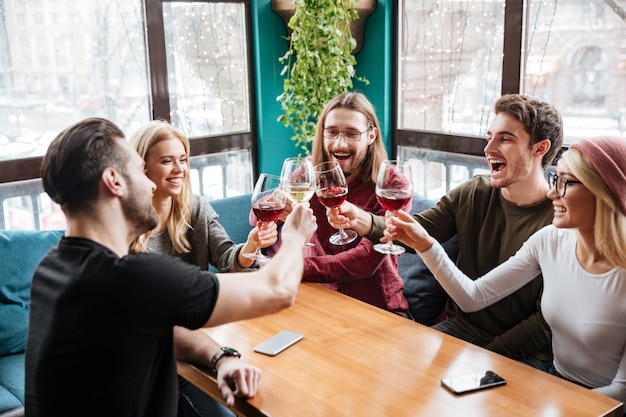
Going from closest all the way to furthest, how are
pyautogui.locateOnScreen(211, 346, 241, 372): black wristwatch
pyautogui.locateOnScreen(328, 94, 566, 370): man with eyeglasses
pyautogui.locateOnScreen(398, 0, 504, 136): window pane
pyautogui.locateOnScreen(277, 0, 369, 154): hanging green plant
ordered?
pyautogui.locateOnScreen(211, 346, 241, 372): black wristwatch, pyautogui.locateOnScreen(328, 94, 566, 370): man with eyeglasses, pyautogui.locateOnScreen(398, 0, 504, 136): window pane, pyautogui.locateOnScreen(277, 0, 369, 154): hanging green plant

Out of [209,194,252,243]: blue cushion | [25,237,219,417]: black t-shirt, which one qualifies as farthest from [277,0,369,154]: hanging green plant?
[25,237,219,417]: black t-shirt

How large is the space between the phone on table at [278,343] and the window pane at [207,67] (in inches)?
96.9

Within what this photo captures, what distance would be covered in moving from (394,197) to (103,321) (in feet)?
3.16

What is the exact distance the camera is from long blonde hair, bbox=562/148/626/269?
68.7 inches

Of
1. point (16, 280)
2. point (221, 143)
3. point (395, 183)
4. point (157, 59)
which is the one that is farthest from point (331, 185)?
point (221, 143)

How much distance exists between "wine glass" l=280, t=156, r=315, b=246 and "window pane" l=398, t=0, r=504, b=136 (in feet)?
6.88

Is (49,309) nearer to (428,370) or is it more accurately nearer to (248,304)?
(248,304)

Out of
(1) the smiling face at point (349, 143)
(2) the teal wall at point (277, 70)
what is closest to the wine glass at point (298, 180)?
(1) the smiling face at point (349, 143)

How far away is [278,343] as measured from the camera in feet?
5.58

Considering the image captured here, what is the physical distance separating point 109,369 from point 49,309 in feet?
0.51

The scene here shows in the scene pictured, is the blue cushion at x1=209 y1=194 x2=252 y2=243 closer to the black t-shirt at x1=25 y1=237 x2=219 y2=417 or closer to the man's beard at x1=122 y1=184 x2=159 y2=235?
the man's beard at x1=122 y1=184 x2=159 y2=235

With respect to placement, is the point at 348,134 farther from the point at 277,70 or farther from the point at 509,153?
the point at 277,70

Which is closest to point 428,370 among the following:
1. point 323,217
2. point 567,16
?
point 323,217

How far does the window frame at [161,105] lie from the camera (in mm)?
3295
